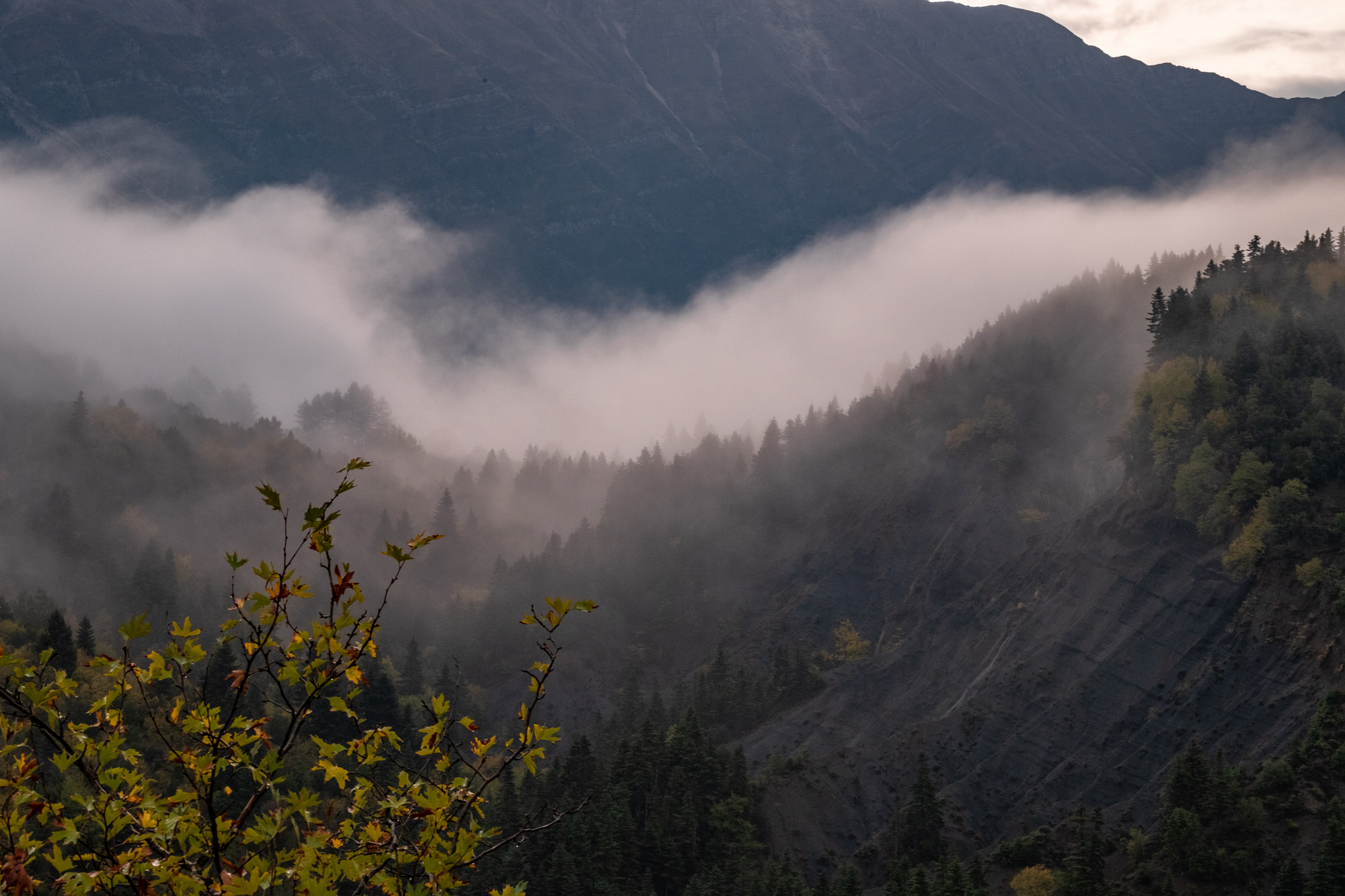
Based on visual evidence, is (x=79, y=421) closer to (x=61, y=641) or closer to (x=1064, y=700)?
(x=61, y=641)

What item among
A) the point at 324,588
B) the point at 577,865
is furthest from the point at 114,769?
the point at 324,588

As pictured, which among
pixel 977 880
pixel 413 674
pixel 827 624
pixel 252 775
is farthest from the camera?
pixel 827 624

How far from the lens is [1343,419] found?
8500 cm

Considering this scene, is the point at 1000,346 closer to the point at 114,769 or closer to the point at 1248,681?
the point at 1248,681

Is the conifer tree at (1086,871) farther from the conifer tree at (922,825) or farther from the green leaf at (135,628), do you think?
the green leaf at (135,628)

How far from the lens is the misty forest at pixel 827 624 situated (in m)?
44.8

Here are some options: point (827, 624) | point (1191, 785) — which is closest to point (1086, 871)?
point (1191, 785)

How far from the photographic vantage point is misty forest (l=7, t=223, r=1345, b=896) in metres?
44.8

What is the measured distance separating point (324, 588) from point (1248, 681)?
118705 millimetres

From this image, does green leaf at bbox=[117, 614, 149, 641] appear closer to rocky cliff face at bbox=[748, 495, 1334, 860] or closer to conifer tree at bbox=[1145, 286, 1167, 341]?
rocky cliff face at bbox=[748, 495, 1334, 860]

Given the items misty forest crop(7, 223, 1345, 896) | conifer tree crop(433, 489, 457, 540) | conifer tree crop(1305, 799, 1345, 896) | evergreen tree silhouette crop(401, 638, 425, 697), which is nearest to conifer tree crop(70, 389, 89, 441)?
misty forest crop(7, 223, 1345, 896)

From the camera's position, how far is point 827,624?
5354 inches

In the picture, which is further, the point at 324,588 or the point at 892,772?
the point at 324,588

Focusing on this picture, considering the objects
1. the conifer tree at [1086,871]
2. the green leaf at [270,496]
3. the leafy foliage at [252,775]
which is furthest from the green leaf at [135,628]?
the conifer tree at [1086,871]
